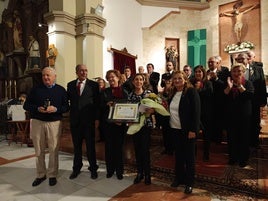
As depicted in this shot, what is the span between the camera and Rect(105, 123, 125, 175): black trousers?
303cm

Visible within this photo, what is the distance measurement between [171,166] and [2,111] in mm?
6713

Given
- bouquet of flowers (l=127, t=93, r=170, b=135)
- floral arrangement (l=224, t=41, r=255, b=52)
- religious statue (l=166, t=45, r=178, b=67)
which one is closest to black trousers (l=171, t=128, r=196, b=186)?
bouquet of flowers (l=127, t=93, r=170, b=135)

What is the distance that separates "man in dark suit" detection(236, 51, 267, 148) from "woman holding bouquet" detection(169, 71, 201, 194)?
4.06 ft

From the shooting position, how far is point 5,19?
10.0m

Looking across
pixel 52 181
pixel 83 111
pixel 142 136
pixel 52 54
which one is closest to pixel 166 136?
pixel 142 136

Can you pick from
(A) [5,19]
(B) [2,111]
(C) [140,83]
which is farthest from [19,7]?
(C) [140,83]

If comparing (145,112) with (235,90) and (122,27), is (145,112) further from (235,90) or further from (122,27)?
(122,27)

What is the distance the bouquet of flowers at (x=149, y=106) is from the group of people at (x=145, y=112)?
54 mm

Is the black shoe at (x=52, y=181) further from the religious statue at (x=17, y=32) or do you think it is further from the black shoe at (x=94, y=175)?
the religious statue at (x=17, y=32)

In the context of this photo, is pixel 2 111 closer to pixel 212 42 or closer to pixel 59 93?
pixel 59 93

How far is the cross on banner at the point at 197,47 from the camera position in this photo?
10.0 m

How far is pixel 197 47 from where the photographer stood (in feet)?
33.0

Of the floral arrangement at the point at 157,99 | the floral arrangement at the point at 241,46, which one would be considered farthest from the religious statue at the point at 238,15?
the floral arrangement at the point at 157,99

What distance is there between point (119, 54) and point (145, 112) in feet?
18.4
